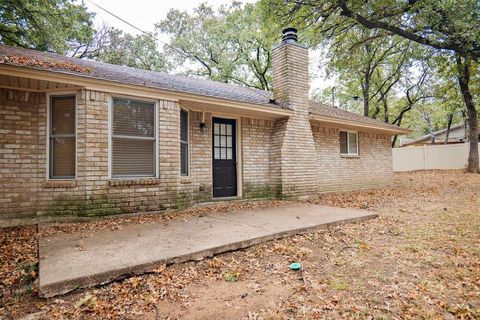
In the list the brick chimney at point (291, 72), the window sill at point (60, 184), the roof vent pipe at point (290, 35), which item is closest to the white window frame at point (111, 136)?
the window sill at point (60, 184)

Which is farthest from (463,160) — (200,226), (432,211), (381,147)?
(200,226)

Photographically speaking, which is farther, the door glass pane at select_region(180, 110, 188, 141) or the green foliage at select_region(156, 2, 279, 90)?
the green foliage at select_region(156, 2, 279, 90)

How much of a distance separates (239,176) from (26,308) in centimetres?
595

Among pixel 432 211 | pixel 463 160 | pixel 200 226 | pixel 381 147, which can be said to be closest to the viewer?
pixel 200 226

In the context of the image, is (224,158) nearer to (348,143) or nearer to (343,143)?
(343,143)

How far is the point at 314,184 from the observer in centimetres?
887

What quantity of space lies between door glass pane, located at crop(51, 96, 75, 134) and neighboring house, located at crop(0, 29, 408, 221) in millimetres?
20

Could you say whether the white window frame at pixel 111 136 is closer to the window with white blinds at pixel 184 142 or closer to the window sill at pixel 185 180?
the window sill at pixel 185 180

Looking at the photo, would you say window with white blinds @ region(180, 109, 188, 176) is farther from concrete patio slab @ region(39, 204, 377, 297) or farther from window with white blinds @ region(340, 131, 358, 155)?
window with white blinds @ region(340, 131, 358, 155)

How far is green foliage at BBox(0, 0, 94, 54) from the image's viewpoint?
9.70 metres

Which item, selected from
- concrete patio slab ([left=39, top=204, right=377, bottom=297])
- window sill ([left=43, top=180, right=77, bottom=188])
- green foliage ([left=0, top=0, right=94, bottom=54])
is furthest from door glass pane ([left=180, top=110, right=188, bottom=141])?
green foliage ([left=0, top=0, right=94, bottom=54])

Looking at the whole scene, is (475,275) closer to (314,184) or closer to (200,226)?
(200,226)

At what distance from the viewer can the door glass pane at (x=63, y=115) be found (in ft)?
18.0

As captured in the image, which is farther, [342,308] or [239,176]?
[239,176]
